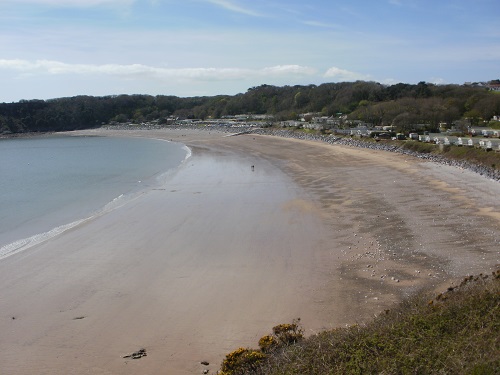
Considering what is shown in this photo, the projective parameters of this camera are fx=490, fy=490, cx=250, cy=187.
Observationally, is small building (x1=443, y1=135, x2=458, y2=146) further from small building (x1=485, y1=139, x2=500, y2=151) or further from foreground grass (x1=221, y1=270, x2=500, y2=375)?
foreground grass (x1=221, y1=270, x2=500, y2=375)

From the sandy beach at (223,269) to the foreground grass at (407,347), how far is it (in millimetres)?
Result: 1258

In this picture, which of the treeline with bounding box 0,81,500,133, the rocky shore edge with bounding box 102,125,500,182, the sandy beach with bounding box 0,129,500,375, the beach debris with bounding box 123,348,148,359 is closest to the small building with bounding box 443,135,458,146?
the rocky shore edge with bounding box 102,125,500,182

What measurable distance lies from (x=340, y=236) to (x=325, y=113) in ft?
202

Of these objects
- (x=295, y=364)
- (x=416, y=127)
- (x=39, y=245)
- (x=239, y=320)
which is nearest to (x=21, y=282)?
(x=39, y=245)

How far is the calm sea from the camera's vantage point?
18594 millimetres

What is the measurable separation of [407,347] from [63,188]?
2571 cm

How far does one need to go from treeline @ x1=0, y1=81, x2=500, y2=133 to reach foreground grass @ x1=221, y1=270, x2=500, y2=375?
38.7m

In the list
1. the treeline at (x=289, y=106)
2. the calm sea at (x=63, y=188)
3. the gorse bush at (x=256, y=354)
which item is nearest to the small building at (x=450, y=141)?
the treeline at (x=289, y=106)

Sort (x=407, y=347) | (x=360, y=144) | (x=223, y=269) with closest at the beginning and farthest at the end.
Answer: (x=407, y=347) < (x=223, y=269) < (x=360, y=144)

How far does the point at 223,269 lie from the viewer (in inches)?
498

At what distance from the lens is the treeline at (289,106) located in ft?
155

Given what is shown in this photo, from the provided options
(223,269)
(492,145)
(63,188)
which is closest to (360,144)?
(492,145)

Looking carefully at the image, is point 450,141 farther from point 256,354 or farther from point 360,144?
point 256,354

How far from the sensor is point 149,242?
1557 cm
